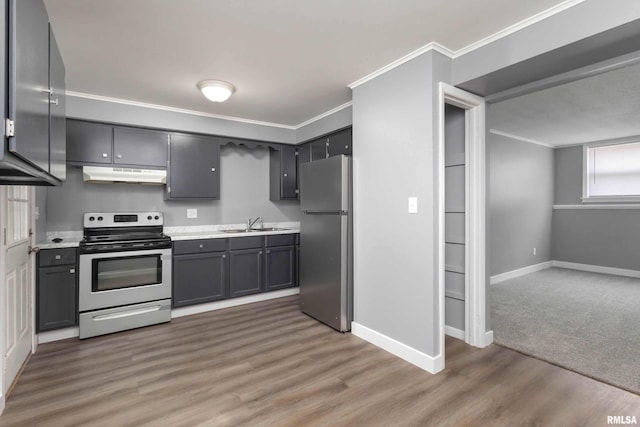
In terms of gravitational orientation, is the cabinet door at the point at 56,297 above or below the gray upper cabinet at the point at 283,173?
below

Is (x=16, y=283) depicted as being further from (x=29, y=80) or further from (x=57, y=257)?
(x=29, y=80)

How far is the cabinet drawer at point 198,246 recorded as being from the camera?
354 cm

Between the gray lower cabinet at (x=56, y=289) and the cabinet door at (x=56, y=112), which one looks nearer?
the cabinet door at (x=56, y=112)

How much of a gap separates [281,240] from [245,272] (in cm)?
63

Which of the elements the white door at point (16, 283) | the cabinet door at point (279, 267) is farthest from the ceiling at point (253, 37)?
the cabinet door at point (279, 267)

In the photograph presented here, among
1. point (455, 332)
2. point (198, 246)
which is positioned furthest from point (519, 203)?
point (198, 246)

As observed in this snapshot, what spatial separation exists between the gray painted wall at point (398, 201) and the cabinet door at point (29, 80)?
2243 millimetres

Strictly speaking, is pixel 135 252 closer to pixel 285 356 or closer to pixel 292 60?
pixel 285 356

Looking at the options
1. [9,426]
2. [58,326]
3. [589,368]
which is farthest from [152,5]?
[589,368]

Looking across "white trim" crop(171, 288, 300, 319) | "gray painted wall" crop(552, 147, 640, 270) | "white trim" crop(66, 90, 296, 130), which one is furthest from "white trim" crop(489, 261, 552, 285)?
"white trim" crop(66, 90, 296, 130)

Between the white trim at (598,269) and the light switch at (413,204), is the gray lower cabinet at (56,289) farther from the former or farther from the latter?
the white trim at (598,269)

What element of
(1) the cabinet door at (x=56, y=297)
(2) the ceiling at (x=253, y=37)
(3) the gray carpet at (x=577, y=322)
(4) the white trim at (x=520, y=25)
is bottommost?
(3) the gray carpet at (x=577, y=322)

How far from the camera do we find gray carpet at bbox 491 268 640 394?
8.12ft

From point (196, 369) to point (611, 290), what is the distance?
5568mm
